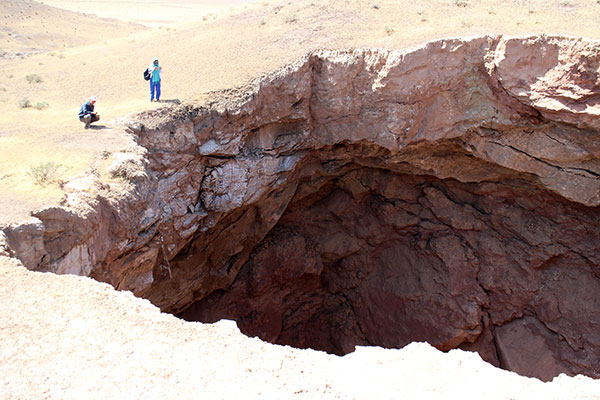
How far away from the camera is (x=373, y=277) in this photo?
39.6ft

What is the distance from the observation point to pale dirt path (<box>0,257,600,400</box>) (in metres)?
2.78

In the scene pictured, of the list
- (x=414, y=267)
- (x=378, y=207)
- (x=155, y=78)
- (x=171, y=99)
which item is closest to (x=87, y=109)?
(x=155, y=78)

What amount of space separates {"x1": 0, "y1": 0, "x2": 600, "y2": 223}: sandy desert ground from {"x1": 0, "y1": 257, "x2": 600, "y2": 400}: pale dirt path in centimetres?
233

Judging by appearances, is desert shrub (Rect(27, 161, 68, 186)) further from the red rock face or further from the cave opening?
the red rock face

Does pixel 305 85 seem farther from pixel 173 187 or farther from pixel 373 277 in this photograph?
pixel 373 277

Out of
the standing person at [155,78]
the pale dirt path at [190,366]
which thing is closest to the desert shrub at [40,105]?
the standing person at [155,78]

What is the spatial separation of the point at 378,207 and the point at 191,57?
21.0 feet

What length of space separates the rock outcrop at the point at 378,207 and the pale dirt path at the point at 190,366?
2.19 meters

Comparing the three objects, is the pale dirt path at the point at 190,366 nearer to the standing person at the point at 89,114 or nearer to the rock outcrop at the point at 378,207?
the rock outcrop at the point at 378,207

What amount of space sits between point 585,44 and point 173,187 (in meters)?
7.77

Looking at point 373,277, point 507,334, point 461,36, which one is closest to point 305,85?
point 461,36

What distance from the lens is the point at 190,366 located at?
2963 millimetres

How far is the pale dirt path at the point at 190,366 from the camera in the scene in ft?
9.13

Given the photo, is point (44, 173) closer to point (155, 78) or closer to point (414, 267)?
point (155, 78)
